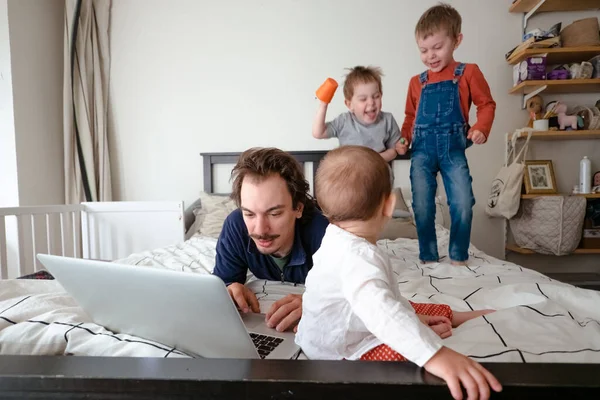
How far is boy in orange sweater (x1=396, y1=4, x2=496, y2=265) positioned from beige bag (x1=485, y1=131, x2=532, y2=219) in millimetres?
881

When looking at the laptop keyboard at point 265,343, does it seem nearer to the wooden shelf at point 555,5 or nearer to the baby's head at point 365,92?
the baby's head at point 365,92

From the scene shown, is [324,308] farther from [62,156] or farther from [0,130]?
[62,156]

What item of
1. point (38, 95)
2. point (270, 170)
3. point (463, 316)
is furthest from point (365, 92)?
point (38, 95)

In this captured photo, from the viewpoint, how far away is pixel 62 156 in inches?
101

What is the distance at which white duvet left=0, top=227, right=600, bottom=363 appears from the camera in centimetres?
57

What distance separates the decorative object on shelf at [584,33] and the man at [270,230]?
2.12 metres

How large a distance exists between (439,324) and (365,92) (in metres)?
1.17

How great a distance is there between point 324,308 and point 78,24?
9.04 feet

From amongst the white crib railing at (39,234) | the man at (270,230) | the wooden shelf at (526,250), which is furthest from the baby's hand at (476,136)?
the white crib railing at (39,234)

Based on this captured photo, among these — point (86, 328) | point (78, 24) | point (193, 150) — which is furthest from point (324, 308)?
point (78, 24)

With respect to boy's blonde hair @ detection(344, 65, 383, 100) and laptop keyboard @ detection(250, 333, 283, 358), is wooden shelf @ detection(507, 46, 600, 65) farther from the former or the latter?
laptop keyboard @ detection(250, 333, 283, 358)

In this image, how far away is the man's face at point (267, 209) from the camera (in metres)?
0.84

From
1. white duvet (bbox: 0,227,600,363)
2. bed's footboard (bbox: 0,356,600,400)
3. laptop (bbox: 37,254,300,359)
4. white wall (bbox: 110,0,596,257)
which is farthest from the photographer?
white wall (bbox: 110,0,596,257)

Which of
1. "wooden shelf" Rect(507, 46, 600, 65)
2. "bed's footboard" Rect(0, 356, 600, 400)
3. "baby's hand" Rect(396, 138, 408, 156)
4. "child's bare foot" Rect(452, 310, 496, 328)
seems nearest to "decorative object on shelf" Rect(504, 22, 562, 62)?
"wooden shelf" Rect(507, 46, 600, 65)
